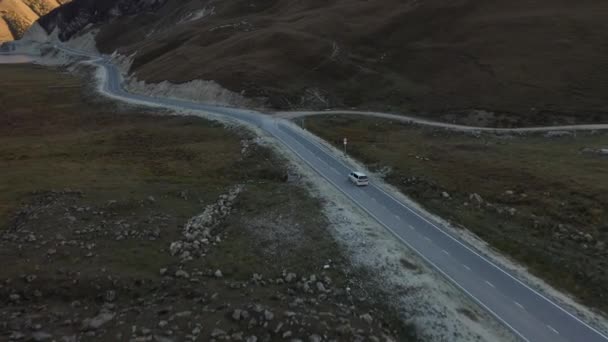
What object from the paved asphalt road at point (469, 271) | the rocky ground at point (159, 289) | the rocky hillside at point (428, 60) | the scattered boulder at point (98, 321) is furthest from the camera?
the rocky hillside at point (428, 60)

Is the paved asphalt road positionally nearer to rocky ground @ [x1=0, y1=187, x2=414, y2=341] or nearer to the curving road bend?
rocky ground @ [x1=0, y1=187, x2=414, y2=341]

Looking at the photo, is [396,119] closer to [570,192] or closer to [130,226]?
[570,192]

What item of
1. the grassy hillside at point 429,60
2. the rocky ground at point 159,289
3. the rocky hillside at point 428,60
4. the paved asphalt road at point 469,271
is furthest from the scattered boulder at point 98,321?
the grassy hillside at point 429,60

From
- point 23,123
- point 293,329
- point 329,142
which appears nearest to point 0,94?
point 23,123

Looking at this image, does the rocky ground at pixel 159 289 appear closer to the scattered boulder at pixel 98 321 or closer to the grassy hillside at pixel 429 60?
the scattered boulder at pixel 98 321

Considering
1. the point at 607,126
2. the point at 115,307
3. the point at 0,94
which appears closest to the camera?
the point at 115,307

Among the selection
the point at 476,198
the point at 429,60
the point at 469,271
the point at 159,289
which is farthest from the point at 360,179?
the point at 429,60

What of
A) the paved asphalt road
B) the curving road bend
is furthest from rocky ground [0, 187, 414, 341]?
the curving road bend
